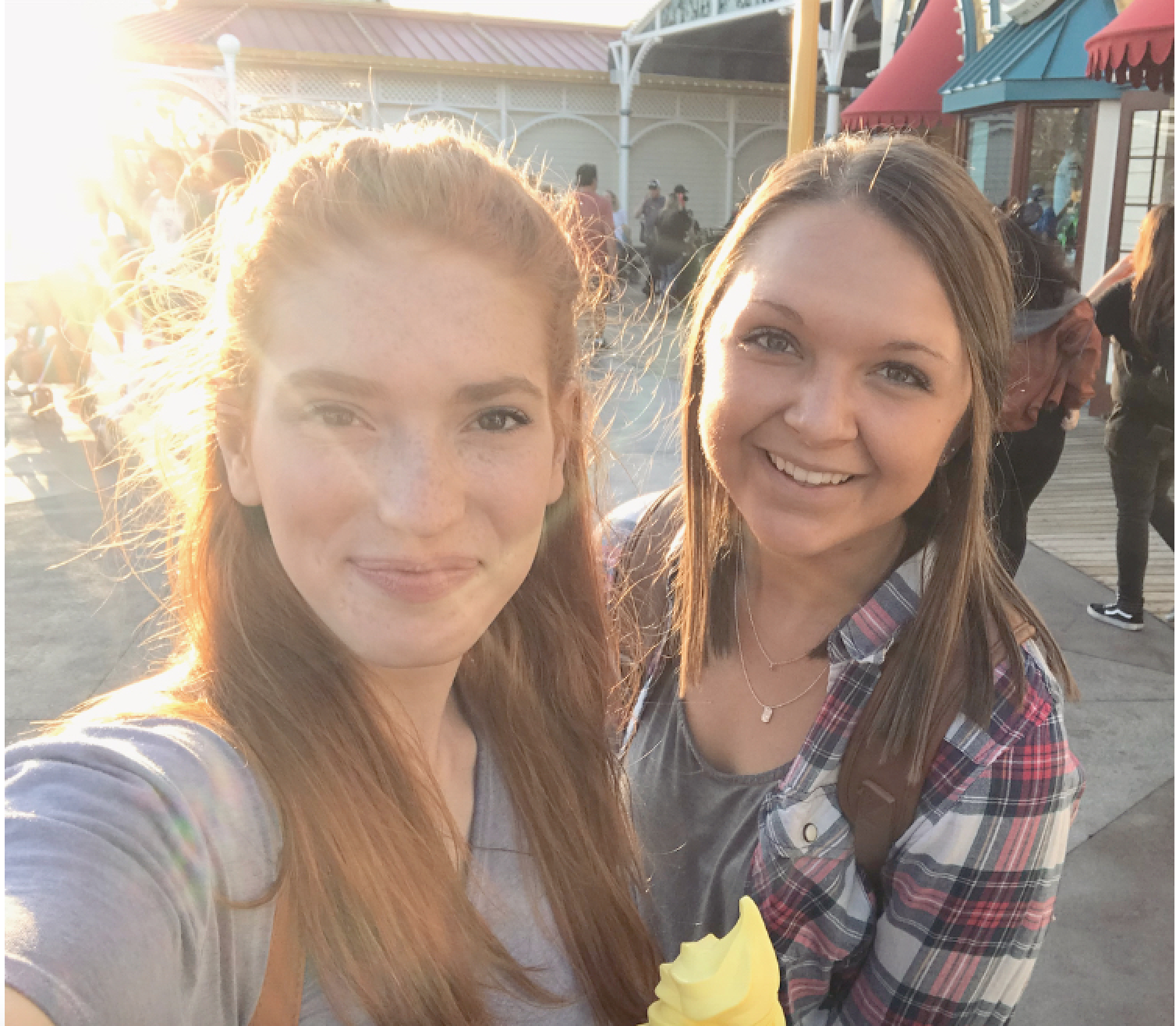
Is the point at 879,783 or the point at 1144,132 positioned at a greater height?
the point at 1144,132

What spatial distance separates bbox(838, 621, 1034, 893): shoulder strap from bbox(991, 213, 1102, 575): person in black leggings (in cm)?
221

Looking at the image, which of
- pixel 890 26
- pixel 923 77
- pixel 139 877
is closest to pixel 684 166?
pixel 890 26

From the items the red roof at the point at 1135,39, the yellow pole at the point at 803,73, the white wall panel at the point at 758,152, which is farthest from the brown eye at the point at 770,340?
the white wall panel at the point at 758,152

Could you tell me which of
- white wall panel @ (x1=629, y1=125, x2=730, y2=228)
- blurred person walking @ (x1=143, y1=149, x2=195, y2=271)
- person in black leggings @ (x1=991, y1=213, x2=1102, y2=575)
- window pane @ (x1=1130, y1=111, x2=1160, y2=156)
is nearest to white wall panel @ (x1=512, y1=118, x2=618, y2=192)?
white wall panel @ (x1=629, y1=125, x2=730, y2=228)

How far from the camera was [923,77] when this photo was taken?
448 inches

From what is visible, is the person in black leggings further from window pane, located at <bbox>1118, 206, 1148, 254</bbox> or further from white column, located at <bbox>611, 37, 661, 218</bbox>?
white column, located at <bbox>611, 37, 661, 218</bbox>

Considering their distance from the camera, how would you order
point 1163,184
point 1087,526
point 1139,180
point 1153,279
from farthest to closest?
point 1139,180 < point 1163,184 < point 1087,526 < point 1153,279

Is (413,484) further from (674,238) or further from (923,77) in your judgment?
(674,238)

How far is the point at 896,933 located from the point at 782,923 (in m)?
0.18

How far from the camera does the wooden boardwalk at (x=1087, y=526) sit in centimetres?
574

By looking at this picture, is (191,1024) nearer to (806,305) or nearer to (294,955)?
(294,955)

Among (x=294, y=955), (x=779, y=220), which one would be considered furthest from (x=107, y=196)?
(x=294, y=955)

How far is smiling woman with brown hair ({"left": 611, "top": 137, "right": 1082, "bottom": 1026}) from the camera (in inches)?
59.2

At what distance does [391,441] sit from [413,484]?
0.19ft
